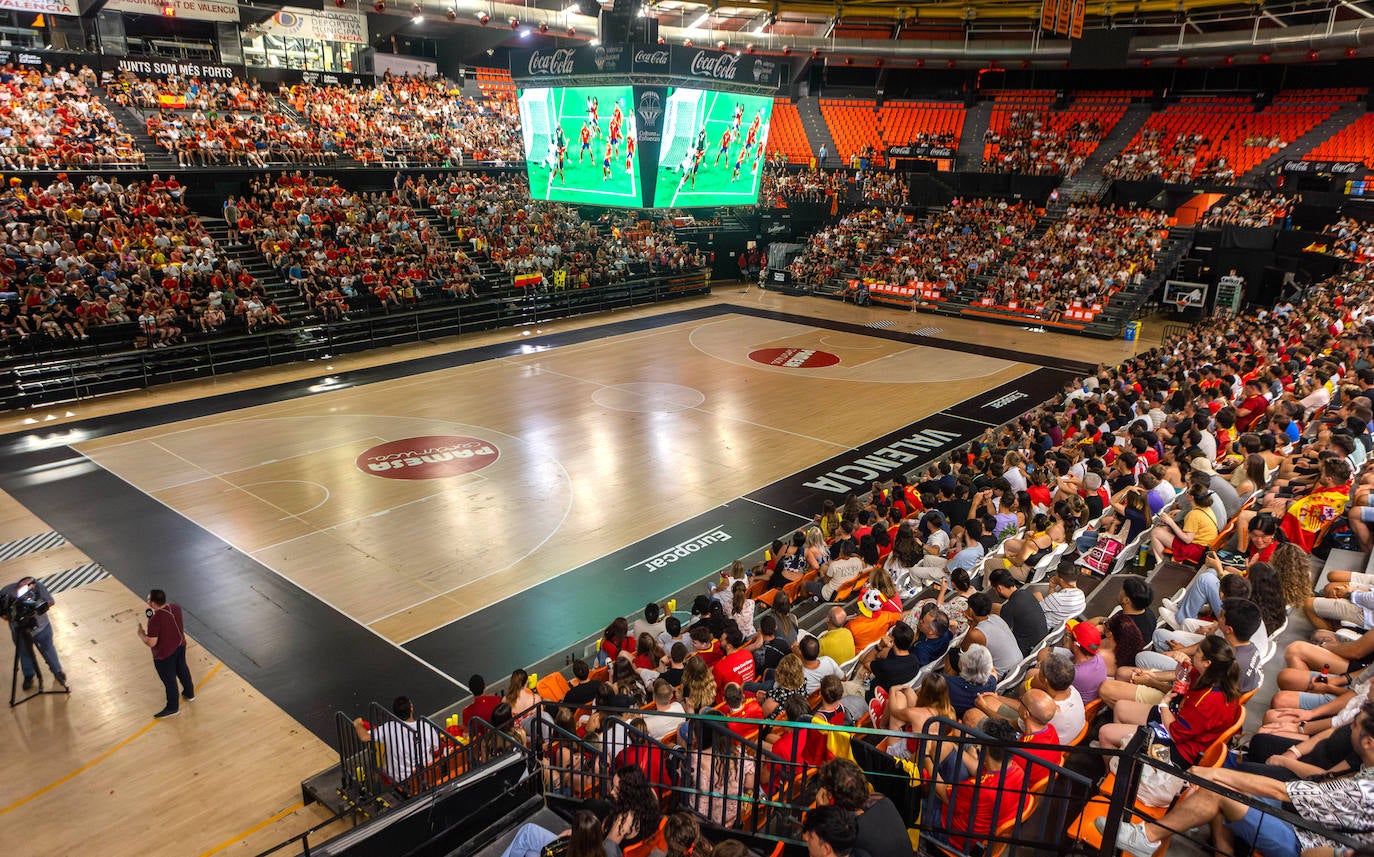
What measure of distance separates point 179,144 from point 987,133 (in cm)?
2944

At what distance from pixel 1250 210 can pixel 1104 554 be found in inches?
962

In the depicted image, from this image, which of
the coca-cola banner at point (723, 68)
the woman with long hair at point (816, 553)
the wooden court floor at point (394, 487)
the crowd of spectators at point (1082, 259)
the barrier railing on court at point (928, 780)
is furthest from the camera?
the crowd of spectators at point (1082, 259)

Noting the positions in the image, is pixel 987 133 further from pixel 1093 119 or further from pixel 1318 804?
pixel 1318 804

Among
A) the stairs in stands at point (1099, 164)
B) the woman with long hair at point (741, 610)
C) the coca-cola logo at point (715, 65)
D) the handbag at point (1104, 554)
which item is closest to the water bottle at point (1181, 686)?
the handbag at point (1104, 554)

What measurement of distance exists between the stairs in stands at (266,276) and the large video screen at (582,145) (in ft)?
22.3

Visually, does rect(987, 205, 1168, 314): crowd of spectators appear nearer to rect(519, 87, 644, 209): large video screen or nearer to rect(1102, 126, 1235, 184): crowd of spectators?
rect(1102, 126, 1235, 184): crowd of spectators

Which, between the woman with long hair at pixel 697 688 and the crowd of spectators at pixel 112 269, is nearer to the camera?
the woman with long hair at pixel 697 688

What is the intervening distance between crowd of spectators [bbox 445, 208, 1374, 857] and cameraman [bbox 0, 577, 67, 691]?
4871 millimetres

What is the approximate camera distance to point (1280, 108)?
105 ft

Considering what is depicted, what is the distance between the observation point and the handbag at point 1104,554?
846cm

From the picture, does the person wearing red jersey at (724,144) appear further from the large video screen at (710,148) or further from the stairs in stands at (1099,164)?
the stairs in stands at (1099,164)

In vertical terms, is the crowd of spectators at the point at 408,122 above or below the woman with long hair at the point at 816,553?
above

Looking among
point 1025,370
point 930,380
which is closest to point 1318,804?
point 930,380

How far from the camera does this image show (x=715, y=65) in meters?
19.5
